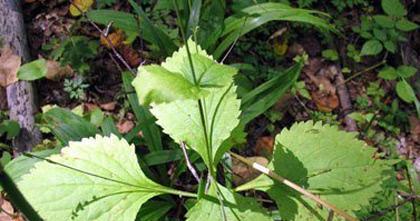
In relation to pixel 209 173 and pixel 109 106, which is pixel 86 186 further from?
pixel 109 106

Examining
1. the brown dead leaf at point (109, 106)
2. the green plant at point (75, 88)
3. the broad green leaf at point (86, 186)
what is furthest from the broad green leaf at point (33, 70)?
the broad green leaf at point (86, 186)

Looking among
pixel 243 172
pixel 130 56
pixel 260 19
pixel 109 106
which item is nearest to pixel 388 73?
pixel 260 19

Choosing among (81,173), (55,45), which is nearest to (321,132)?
(81,173)

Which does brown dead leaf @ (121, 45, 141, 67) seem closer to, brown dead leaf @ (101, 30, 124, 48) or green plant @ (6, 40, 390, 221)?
brown dead leaf @ (101, 30, 124, 48)

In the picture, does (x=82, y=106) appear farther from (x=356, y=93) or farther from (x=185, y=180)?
(x=356, y=93)

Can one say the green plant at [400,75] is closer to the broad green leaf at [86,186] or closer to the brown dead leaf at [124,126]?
the brown dead leaf at [124,126]

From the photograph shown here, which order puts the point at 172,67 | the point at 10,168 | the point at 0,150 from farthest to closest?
1. the point at 0,150
2. the point at 10,168
3. the point at 172,67
